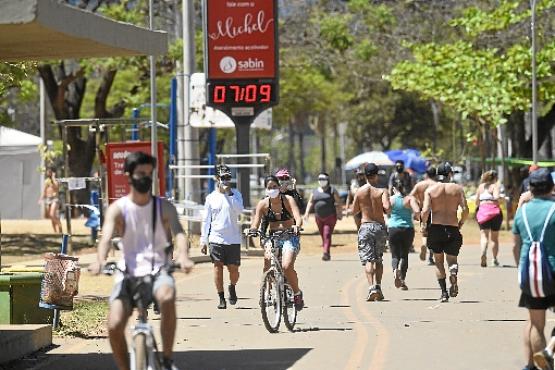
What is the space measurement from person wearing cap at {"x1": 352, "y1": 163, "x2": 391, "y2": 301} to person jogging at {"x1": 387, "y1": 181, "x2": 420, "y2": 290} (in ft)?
4.26

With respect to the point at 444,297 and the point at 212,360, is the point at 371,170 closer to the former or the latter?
the point at 444,297

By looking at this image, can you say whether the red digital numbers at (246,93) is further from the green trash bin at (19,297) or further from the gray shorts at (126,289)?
the gray shorts at (126,289)

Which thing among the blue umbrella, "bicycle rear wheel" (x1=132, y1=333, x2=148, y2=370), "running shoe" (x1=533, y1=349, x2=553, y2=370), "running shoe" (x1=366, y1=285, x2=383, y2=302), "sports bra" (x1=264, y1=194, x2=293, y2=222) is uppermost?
the blue umbrella

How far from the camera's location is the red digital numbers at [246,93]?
3206 cm

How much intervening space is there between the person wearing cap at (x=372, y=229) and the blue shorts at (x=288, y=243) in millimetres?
2861

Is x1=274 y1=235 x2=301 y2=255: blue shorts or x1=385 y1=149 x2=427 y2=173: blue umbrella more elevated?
Answer: x1=385 y1=149 x2=427 y2=173: blue umbrella

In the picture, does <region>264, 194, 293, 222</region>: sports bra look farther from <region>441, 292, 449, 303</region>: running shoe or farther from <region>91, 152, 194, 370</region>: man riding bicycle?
<region>91, 152, 194, 370</region>: man riding bicycle

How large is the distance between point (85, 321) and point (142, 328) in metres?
6.99

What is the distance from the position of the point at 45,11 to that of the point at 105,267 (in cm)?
209

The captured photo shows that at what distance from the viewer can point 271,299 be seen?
15453 millimetres

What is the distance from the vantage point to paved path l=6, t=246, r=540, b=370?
13.0 metres

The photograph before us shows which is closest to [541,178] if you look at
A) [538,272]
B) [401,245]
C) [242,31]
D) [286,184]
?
[538,272]

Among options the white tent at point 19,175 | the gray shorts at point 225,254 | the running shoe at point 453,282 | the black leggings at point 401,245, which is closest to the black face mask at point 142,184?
the gray shorts at point 225,254

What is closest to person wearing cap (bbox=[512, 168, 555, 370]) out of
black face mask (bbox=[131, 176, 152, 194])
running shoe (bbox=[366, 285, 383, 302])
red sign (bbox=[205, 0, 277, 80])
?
black face mask (bbox=[131, 176, 152, 194])
